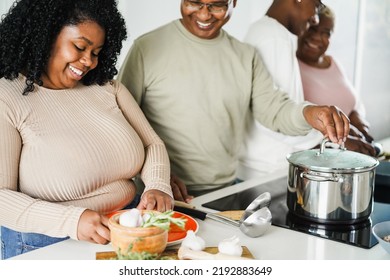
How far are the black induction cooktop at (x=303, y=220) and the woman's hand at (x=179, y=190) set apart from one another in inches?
4.4

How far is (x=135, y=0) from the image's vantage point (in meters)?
1.70

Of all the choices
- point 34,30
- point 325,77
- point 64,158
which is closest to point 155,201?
point 64,158

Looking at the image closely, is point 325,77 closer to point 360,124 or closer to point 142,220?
point 360,124

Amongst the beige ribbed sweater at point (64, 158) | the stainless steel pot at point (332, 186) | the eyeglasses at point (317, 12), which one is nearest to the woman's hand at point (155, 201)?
the beige ribbed sweater at point (64, 158)

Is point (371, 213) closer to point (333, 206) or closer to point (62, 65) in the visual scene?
point (333, 206)

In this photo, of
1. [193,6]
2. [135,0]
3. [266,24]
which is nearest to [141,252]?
[193,6]

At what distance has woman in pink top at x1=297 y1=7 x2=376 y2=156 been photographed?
222 cm

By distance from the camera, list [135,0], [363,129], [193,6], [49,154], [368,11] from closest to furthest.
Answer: [49,154], [193,6], [135,0], [363,129], [368,11]

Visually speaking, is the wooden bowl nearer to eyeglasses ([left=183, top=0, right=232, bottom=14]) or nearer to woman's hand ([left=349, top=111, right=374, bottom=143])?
eyeglasses ([left=183, top=0, right=232, bottom=14])

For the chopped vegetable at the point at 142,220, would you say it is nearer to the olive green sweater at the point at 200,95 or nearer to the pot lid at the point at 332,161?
the pot lid at the point at 332,161

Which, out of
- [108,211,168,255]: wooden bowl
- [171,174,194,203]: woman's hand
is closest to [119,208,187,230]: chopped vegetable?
[108,211,168,255]: wooden bowl

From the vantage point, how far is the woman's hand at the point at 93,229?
1.08m

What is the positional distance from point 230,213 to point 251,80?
581 mm

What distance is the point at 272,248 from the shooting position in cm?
114
